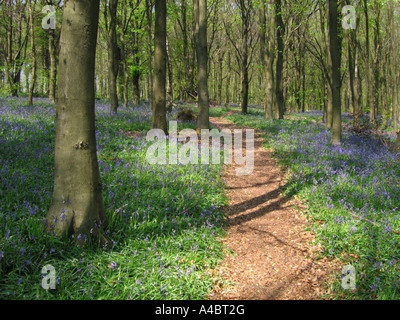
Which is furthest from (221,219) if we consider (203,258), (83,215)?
(83,215)

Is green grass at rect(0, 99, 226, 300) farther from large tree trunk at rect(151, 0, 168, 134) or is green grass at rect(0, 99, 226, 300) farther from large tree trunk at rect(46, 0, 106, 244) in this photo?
large tree trunk at rect(151, 0, 168, 134)

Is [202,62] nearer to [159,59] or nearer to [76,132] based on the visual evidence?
[159,59]

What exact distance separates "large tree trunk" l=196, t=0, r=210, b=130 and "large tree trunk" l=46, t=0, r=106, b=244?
853 centimetres

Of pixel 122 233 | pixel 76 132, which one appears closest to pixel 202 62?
pixel 76 132

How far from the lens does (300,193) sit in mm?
6684

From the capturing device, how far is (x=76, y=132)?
3.67 m

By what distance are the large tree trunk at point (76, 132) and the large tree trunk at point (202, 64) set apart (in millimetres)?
8527

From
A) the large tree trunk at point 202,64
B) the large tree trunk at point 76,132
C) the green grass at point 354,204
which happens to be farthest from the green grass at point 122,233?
the large tree trunk at point 202,64

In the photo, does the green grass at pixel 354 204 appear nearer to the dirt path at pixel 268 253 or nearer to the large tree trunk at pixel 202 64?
the dirt path at pixel 268 253

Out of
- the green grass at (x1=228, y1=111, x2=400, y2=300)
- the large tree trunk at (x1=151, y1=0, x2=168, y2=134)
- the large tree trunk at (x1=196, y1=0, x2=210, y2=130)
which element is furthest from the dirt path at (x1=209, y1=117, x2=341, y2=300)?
the large tree trunk at (x1=196, y1=0, x2=210, y2=130)

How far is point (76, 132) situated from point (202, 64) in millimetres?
9269

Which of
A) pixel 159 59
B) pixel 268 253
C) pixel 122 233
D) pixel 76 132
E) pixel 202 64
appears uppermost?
pixel 202 64

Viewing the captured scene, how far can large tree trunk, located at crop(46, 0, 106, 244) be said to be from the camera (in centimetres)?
355
